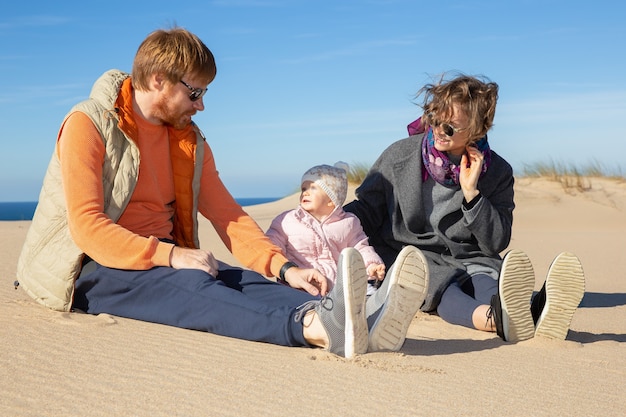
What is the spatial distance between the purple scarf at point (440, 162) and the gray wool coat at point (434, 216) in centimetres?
6

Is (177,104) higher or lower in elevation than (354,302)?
higher

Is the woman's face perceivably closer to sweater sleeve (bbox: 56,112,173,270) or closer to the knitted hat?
the knitted hat

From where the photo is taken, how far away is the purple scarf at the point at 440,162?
5.28 m

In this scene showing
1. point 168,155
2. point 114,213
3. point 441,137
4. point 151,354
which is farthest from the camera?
point 441,137

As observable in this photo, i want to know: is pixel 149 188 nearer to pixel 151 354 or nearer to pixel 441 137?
pixel 151 354

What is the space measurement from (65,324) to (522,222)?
37.0 feet

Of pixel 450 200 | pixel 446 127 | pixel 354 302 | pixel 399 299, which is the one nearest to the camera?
pixel 354 302

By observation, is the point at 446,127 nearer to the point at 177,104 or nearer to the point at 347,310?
the point at 177,104

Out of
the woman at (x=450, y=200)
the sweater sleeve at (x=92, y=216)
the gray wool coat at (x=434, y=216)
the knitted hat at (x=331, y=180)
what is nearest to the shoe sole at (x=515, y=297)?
the woman at (x=450, y=200)

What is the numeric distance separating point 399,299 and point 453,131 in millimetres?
1799

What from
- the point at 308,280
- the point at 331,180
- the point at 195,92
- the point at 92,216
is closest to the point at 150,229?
the point at 92,216

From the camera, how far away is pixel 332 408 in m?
2.73

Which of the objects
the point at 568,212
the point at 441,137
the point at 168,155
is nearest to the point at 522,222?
the point at 568,212

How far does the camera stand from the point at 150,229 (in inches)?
172
